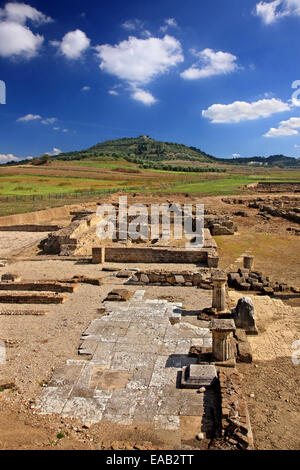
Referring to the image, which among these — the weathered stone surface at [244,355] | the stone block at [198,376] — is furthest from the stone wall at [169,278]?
the stone block at [198,376]

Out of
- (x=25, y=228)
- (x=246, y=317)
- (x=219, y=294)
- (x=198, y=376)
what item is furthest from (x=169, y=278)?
(x=25, y=228)

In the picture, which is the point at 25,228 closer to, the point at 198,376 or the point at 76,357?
the point at 76,357

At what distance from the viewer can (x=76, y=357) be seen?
665cm

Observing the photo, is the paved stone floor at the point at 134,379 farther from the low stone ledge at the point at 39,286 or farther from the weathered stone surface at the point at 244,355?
the low stone ledge at the point at 39,286

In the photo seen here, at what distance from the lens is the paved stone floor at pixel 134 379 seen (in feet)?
16.5

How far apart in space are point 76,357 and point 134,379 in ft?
4.64

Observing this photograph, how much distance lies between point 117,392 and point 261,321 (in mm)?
4779

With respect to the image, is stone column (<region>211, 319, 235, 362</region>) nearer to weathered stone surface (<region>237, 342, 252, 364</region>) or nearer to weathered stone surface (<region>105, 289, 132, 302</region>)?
weathered stone surface (<region>237, 342, 252, 364</region>)

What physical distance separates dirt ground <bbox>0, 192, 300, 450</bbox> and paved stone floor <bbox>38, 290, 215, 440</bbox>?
246 millimetres

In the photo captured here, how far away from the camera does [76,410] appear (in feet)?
16.9

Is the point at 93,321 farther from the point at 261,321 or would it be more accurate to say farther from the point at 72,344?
the point at 261,321

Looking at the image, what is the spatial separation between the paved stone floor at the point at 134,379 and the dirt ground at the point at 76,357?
0.25 meters
